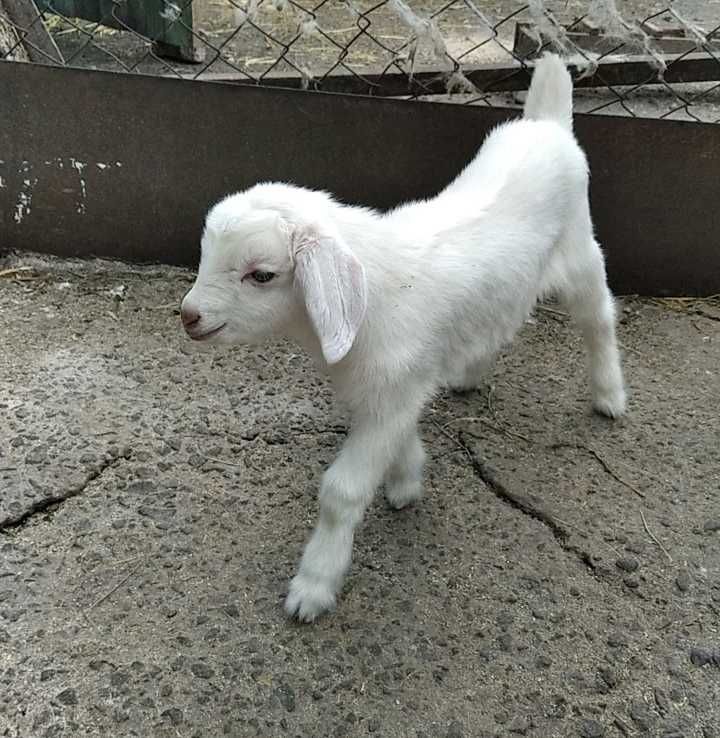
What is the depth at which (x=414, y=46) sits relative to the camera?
3.40m

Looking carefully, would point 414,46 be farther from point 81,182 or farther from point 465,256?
point 465,256

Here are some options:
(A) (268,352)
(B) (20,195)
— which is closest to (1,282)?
(B) (20,195)

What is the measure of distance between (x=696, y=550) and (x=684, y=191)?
55.3 inches

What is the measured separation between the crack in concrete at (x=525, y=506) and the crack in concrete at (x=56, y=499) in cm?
100

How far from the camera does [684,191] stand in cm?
323

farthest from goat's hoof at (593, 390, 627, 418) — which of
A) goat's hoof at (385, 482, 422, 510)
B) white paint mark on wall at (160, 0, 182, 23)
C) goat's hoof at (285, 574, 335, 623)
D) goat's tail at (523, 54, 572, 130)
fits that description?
white paint mark on wall at (160, 0, 182, 23)

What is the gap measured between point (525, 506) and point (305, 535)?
2.02 feet

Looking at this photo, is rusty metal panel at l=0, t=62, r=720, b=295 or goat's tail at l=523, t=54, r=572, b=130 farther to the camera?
rusty metal panel at l=0, t=62, r=720, b=295

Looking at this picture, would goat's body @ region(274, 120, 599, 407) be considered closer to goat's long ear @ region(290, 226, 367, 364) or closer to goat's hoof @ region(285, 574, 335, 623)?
goat's long ear @ region(290, 226, 367, 364)

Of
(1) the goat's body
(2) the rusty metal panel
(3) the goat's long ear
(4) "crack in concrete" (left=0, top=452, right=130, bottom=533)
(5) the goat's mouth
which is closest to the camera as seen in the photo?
(3) the goat's long ear

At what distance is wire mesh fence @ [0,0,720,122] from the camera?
3.29 meters

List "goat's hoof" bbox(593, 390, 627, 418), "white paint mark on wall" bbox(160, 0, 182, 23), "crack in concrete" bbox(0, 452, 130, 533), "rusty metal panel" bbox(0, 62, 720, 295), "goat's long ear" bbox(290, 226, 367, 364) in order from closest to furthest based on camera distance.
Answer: "goat's long ear" bbox(290, 226, 367, 364) < "crack in concrete" bbox(0, 452, 130, 533) < "goat's hoof" bbox(593, 390, 627, 418) < "rusty metal panel" bbox(0, 62, 720, 295) < "white paint mark on wall" bbox(160, 0, 182, 23)

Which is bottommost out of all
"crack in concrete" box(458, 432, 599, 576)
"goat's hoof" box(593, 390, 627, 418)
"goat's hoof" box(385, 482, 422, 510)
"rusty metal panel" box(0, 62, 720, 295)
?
"crack in concrete" box(458, 432, 599, 576)

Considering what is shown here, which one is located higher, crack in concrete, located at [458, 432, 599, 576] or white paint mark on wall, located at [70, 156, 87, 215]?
white paint mark on wall, located at [70, 156, 87, 215]
